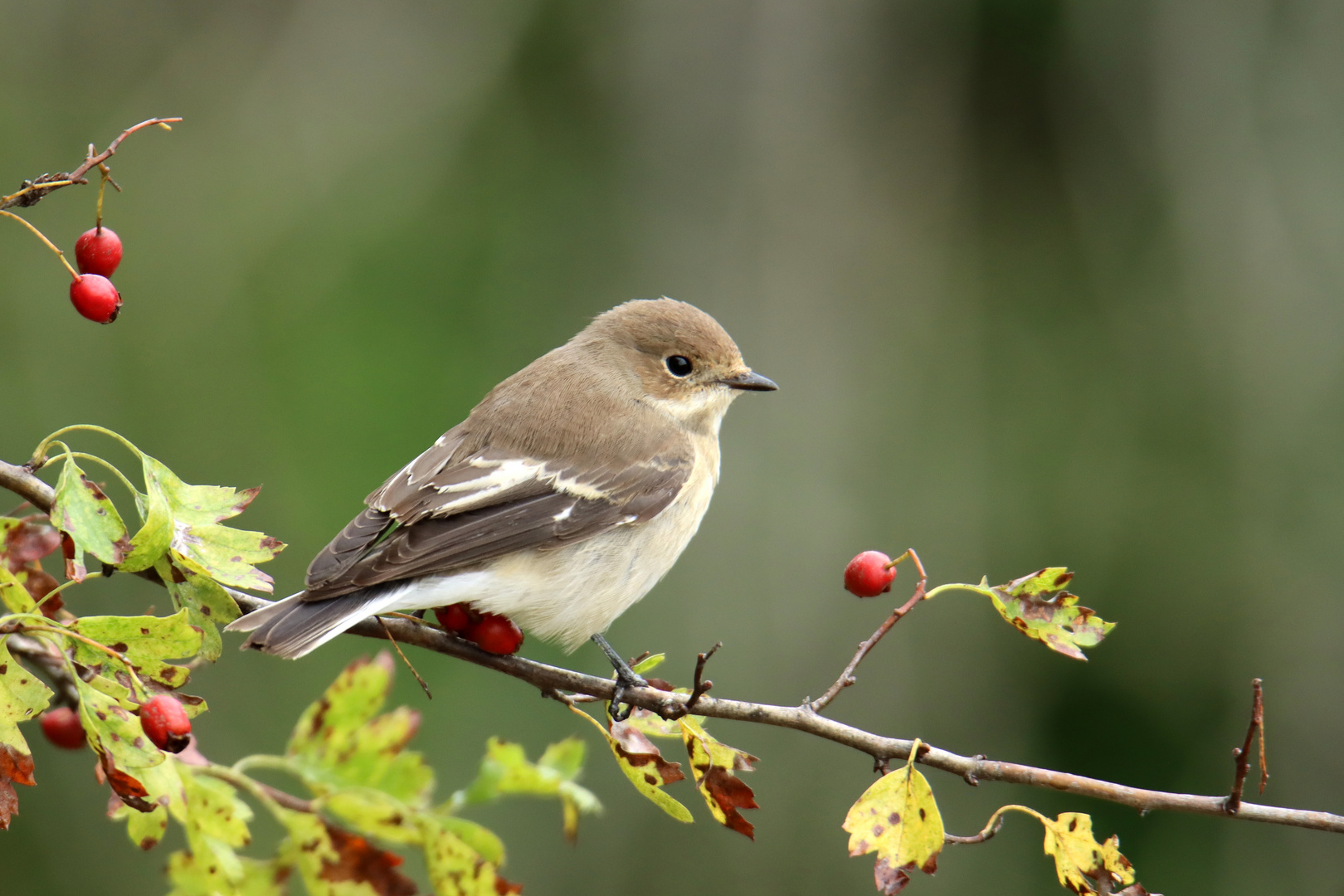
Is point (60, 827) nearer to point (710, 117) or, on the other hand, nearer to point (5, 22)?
point (5, 22)

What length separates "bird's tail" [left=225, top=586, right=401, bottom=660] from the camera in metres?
2.32

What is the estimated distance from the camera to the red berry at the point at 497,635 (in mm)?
2699

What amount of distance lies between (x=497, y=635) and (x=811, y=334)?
3.73 metres

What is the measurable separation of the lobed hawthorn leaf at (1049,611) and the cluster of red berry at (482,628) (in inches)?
42.5

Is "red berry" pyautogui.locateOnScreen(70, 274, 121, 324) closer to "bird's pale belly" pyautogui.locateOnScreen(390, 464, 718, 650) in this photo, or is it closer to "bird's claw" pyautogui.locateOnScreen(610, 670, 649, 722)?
"bird's pale belly" pyautogui.locateOnScreen(390, 464, 718, 650)

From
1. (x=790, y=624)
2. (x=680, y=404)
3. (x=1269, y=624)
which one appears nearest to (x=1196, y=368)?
(x=1269, y=624)

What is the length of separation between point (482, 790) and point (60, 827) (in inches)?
142

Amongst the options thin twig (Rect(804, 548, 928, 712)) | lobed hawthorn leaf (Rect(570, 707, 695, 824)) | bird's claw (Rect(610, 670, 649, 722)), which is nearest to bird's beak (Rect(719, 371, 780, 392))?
bird's claw (Rect(610, 670, 649, 722))

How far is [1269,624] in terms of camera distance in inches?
227

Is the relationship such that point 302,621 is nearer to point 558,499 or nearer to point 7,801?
point 7,801

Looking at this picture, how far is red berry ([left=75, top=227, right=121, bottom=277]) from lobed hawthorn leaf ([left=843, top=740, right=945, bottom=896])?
5.32 feet

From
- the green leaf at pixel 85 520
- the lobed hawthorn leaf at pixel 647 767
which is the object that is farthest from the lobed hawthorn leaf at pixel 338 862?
the green leaf at pixel 85 520

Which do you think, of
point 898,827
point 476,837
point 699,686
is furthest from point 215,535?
point 898,827

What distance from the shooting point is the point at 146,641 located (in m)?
1.75
